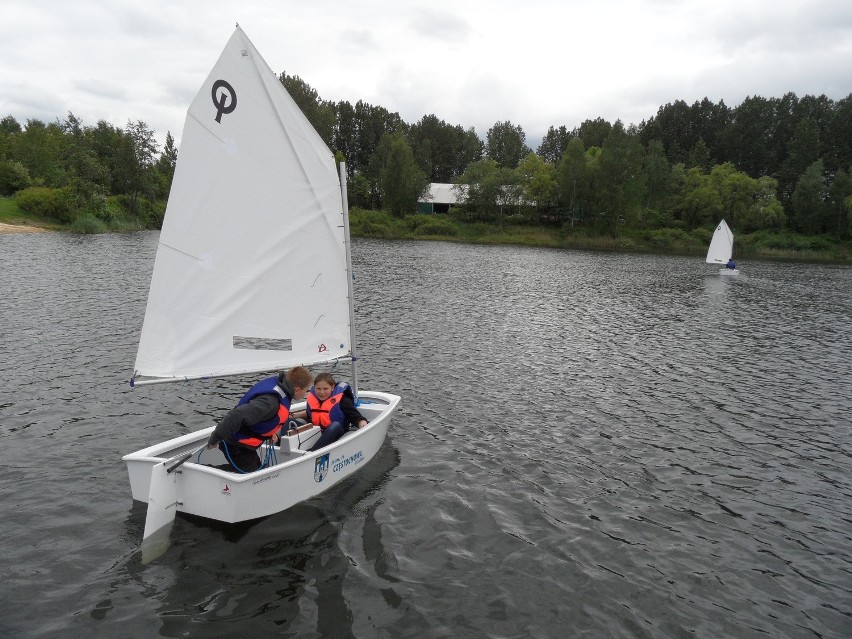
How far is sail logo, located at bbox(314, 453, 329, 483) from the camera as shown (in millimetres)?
10500

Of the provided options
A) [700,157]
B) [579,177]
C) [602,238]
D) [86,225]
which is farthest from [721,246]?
[86,225]

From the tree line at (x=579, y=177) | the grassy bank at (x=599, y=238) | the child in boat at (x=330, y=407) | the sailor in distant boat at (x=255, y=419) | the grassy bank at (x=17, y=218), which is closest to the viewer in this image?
the sailor in distant boat at (x=255, y=419)

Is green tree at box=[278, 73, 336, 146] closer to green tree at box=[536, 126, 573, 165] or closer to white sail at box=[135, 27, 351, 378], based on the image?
green tree at box=[536, 126, 573, 165]

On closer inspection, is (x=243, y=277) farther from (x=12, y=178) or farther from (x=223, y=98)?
(x=12, y=178)

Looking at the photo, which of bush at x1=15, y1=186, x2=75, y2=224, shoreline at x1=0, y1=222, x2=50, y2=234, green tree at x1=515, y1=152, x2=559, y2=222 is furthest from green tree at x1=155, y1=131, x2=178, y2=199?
green tree at x1=515, y1=152, x2=559, y2=222

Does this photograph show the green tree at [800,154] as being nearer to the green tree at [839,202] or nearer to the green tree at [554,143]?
the green tree at [839,202]

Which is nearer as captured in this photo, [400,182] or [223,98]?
[223,98]

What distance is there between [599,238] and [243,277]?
91.7m

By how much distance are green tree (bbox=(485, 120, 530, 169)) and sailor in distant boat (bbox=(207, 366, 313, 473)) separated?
141082mm

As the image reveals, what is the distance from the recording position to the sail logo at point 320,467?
10500 mm

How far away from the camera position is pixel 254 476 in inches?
357

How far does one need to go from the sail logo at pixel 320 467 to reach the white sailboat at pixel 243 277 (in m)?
0.04

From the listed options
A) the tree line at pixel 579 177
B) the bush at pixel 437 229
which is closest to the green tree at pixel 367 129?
the tree line at pixel 579 177

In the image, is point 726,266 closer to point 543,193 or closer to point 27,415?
point 543,193
